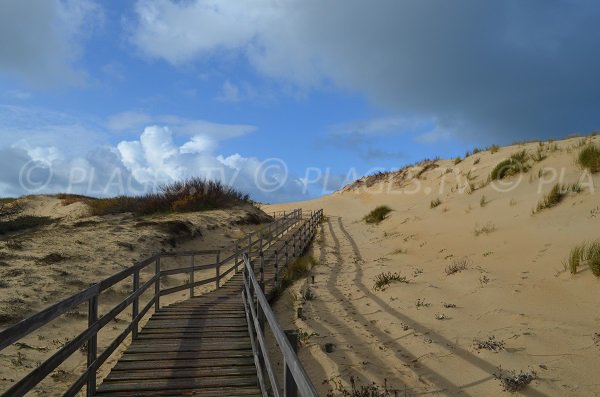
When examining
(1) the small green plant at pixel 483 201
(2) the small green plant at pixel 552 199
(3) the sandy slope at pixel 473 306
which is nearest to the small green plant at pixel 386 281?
(3) the sandy slope at pixel 473 306

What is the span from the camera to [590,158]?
14445mm

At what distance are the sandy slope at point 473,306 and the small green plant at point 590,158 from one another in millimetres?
323

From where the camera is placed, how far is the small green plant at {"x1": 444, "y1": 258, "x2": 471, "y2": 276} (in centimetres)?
994

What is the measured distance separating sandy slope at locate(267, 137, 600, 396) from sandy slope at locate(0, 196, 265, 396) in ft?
13.2

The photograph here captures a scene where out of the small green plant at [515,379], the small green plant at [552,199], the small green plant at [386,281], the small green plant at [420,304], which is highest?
the small green plant at [552,199]

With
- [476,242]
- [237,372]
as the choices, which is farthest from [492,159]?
[237,372]

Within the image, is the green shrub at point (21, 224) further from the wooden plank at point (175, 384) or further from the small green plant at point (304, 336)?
the wooden plank at point (175, 384)

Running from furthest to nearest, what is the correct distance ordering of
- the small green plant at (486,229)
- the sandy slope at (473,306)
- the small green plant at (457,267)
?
the small green plant at (486,229) < the small green plant at (457,267) < the sandy slope at (473,306)

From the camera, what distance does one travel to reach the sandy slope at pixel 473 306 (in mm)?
5598

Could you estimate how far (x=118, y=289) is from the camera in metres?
11.6

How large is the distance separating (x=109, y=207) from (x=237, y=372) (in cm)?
2194

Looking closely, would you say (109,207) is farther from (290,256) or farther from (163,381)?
(163,381)

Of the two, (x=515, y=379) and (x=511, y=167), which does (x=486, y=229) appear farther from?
(x=515, y=379)

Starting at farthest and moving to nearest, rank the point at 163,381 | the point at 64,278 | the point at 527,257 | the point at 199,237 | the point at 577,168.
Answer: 1. the point at 199,237
2. the point at 577,168
3. the point at 64,278
4. the point at 527,257
5. the point at 163,381
